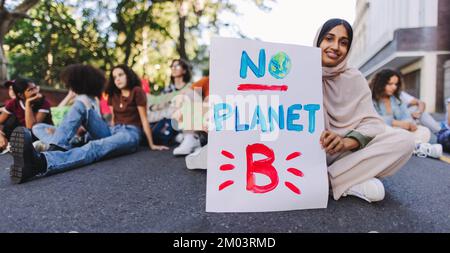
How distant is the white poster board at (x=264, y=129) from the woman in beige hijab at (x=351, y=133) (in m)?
0.15

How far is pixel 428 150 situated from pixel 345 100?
7.16 feet

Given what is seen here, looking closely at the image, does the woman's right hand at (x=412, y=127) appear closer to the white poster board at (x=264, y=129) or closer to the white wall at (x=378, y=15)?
the white wall at (x=378, y=15)

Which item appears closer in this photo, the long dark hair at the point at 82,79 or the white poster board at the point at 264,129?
the white poster board at the point at 264,129

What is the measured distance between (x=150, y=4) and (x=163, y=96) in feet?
19.5

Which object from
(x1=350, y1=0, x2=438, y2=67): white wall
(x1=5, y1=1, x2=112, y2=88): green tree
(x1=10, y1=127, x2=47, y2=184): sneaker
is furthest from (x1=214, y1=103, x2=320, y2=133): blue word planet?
(x1=5, y1=1, x2=112, y2=88): green tree

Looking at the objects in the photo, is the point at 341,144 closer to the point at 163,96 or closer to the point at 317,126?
the point at 317,126

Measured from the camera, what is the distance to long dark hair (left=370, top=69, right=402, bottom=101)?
3.58 m

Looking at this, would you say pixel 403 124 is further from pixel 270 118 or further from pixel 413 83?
pixel 413 83

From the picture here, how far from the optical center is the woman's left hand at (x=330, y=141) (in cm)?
149

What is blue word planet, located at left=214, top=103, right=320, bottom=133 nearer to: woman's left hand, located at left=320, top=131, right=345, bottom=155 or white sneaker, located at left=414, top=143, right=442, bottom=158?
woman's left hand, located at left=320, top=131, right=345, bottom=155

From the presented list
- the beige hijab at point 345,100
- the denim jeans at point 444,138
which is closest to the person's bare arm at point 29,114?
the beige hijab at point 345,100

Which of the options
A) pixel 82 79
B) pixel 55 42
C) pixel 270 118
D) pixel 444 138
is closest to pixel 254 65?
pixel 270 118

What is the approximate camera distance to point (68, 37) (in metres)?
8.35
